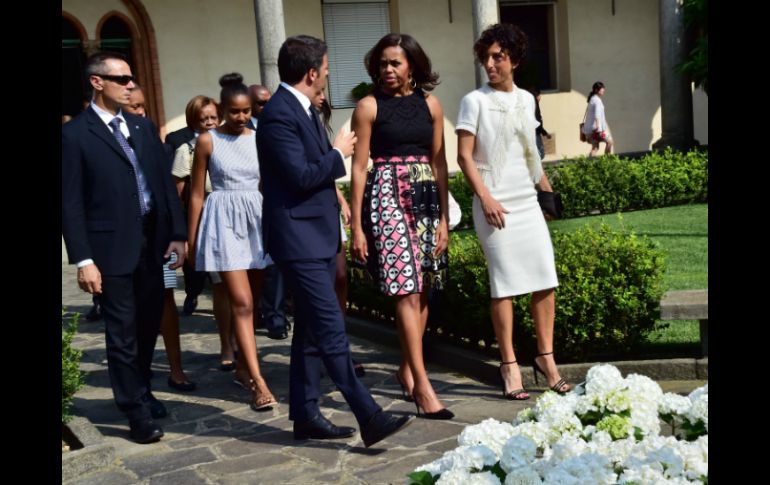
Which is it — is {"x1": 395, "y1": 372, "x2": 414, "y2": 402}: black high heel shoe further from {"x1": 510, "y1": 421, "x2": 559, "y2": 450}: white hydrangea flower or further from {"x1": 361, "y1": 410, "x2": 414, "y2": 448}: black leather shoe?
{"x1": 510, "y1": 421, "x2": 559, "y2": 450}: white hydrangea flower

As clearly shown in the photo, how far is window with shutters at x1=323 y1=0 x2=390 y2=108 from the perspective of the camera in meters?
18.5

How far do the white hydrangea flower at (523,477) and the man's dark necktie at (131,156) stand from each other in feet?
10.8

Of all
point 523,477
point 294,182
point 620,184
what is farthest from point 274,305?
point 620,184

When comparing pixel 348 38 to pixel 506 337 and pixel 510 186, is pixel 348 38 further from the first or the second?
pixel 506 337

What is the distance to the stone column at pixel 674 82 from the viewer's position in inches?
632

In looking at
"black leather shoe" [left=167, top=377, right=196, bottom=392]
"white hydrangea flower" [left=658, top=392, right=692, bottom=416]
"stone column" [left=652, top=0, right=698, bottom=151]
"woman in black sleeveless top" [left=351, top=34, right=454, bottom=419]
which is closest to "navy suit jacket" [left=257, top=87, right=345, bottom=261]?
"woman in black sleeveless top" [left=351, top=34, right=454, bottom=419]

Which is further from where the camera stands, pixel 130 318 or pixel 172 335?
pixel 172 335

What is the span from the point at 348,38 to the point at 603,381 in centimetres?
1666

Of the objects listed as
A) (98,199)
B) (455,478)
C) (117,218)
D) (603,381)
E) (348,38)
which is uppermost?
(348,38)

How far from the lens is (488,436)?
2643mm

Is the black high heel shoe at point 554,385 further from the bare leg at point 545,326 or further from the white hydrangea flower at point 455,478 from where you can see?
the white hydrangea flower at point 455,478

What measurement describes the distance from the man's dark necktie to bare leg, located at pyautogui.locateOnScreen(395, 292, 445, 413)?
4.85ft

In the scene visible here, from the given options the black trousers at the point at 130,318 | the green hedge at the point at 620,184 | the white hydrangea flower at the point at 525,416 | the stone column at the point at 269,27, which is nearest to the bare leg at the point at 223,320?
→ the black trousers at the point at 130,318

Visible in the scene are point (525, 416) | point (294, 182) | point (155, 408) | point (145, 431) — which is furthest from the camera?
point (155, 408)
